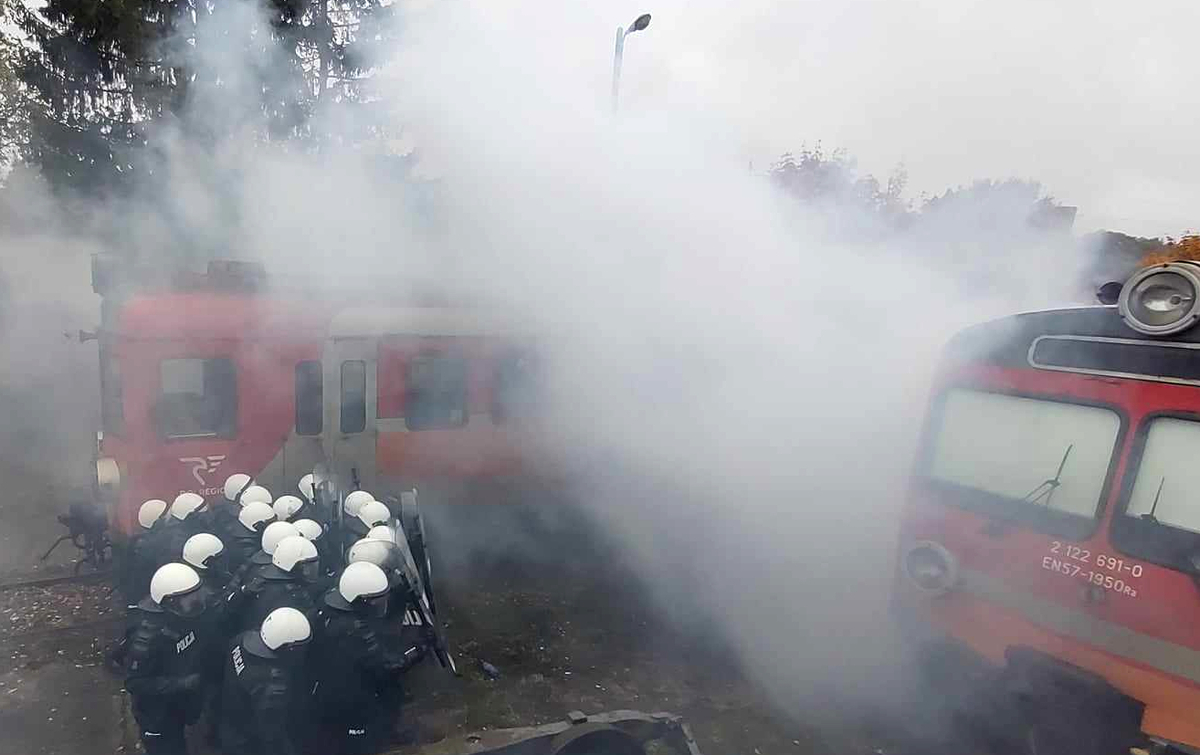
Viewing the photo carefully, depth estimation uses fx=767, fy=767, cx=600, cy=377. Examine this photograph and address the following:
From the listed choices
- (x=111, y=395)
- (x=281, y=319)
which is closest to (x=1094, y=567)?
(x=281, y=319)

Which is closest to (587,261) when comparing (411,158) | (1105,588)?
(411,158)

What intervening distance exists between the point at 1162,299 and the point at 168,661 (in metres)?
4.99

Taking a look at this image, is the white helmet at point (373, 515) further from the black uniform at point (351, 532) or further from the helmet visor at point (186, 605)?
the helmet visor at point (186, 605)

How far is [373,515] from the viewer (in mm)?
5031

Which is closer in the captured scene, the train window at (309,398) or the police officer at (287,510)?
the police officer at (287,510)

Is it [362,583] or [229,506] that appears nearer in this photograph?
[362,583]

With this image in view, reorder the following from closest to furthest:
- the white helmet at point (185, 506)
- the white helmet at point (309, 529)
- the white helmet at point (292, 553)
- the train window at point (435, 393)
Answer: the white helmet at point (292, 553)
the white helmet at point (309, 529)
the white helmet at point (185, 506)
the train window at point (435, 393)

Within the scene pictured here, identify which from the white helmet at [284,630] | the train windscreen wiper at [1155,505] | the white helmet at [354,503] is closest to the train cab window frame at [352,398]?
the white helmet at [354,503]

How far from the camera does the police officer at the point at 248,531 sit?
4730 millimetres

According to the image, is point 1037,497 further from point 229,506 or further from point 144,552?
point 144,552

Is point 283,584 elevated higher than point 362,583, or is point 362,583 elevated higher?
point 362,583

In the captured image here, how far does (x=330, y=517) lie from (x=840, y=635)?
144 inches

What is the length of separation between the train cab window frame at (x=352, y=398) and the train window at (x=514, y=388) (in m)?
1.15

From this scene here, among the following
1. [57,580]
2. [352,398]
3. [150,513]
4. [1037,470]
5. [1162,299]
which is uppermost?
[1162,299]
